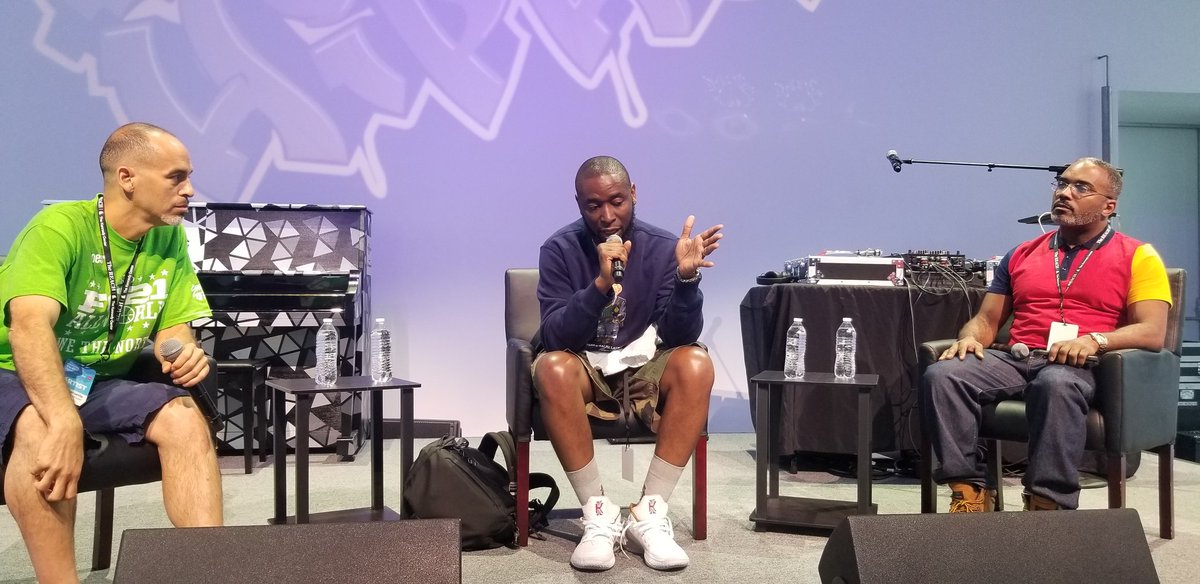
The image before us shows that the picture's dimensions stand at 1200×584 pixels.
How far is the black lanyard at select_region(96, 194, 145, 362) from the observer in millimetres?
1708

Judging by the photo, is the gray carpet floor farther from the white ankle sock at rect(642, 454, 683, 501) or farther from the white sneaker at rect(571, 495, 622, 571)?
the white ankle sock at rect(642, 454, 683, 501)

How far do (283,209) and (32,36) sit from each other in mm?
1547

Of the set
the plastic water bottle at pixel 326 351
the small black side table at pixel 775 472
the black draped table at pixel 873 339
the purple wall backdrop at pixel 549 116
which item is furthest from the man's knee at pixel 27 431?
the purple wall backdrop at pixel 549 116

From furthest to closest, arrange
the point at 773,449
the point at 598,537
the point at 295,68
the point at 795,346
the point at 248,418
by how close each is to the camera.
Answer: the point at 295,68 → the point at 248,418 → the point at 795,346 → the point at 773,449 → the point at 598,537

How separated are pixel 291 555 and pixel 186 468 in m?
0.66

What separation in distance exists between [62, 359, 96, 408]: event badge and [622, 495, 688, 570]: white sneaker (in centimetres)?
131

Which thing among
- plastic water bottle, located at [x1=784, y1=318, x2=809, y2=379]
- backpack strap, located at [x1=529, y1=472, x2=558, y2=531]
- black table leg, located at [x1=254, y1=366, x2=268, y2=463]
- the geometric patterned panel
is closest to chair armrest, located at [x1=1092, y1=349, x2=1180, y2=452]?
plastic water bottle, located at [x1=784, y1=318, x2=809, y2=379]

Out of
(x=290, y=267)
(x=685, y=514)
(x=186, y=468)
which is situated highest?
(x=290, y=267)

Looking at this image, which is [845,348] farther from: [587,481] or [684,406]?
[587,481]

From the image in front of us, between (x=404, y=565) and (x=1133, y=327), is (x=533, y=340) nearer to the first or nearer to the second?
(x=404, y=565)

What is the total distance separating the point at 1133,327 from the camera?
2.28 meters

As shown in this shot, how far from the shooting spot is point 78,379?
1683 mm

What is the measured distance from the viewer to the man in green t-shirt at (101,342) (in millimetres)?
1511

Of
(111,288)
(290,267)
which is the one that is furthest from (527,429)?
(290,267)
